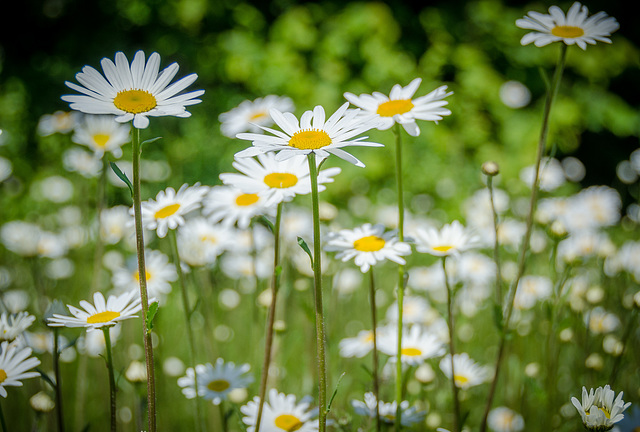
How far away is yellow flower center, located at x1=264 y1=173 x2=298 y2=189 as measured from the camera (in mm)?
835

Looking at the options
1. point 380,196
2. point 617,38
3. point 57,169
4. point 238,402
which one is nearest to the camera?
point 238,402

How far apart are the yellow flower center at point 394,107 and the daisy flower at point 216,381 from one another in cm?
62

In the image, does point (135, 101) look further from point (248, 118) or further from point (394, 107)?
point (248, 118)

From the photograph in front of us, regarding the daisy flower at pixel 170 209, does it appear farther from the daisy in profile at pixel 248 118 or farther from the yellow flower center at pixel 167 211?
the daisy in profile at pixel 248 118

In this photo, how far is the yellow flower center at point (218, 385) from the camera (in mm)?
1029

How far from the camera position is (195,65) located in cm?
353

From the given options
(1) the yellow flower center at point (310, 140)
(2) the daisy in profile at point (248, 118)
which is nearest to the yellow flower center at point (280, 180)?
(1) the yellow flower center at point (310, 140)

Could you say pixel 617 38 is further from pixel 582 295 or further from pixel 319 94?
pixel 582 295

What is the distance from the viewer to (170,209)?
3.07 ft

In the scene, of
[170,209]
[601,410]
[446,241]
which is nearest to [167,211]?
[170,209]

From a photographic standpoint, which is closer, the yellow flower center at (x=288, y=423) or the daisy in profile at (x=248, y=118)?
the yellow flower center at (x=288, y=423)

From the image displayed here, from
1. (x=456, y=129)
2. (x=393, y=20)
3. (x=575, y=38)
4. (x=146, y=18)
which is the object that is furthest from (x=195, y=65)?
(x=575, y=38)

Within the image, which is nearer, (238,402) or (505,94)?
(238,402)

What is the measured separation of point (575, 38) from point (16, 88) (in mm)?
3890
